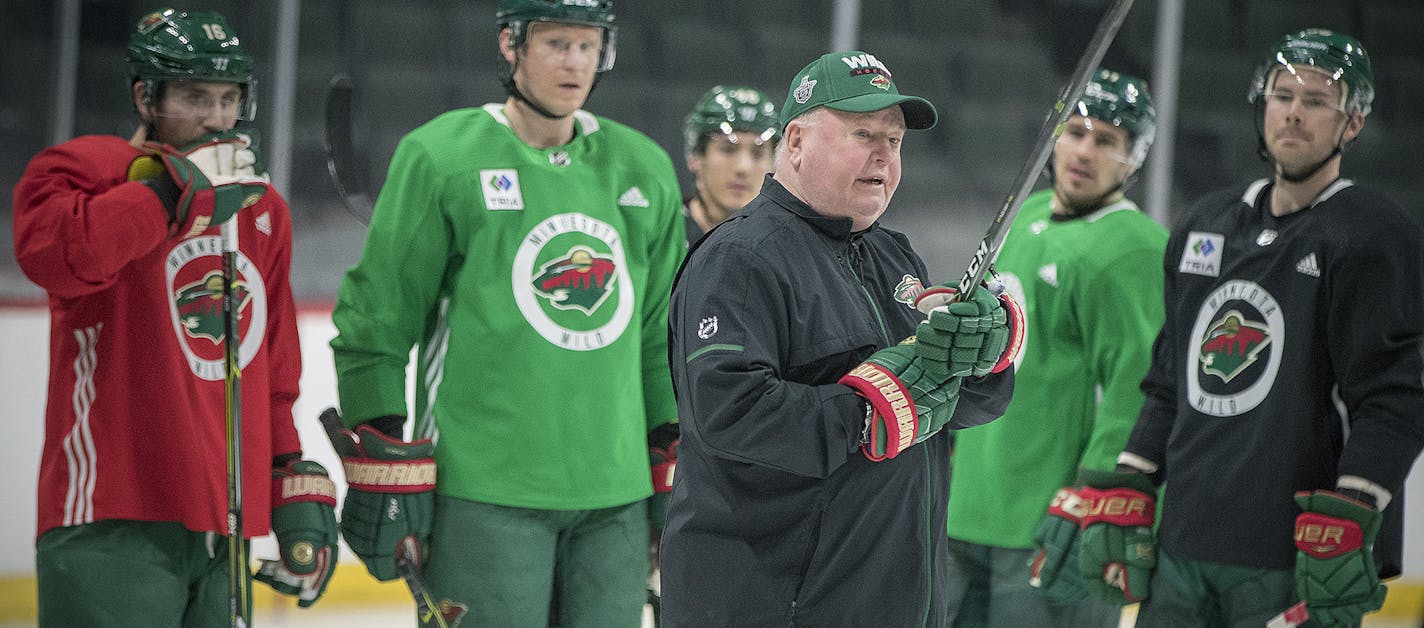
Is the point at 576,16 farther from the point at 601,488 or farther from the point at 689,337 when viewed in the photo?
the point at 689,337

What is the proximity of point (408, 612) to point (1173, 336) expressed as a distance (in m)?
2.70

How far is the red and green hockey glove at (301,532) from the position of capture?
8.08 ft

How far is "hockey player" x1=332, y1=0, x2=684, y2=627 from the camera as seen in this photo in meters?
2.47

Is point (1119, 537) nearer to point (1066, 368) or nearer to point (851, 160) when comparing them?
point (1066, 368)

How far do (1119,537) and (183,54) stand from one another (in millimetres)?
1715

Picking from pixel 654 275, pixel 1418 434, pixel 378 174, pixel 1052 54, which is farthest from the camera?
pixel 1052 54

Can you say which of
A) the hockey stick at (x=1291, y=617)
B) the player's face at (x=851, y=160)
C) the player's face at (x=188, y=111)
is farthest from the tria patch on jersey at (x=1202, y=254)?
the player's face at (x=188, y=111)

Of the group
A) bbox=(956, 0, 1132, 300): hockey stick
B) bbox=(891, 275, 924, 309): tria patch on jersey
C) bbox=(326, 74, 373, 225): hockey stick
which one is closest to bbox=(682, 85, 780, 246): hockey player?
bbox=(326, 74, 373, 225): hockey stick

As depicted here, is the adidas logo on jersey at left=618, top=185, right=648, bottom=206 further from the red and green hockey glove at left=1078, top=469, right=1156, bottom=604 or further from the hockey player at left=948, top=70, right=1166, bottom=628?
the red and green hockey glove at left=1078, top=469, right=1156, bottom=604

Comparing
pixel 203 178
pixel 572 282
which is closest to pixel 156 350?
pixel 203 178

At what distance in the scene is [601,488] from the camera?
252 centimetres

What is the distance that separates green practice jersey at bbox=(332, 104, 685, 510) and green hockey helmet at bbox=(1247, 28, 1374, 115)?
113 centimetres

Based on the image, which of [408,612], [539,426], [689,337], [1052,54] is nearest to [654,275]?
[539,426]

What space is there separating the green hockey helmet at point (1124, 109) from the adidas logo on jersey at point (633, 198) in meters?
0.94
